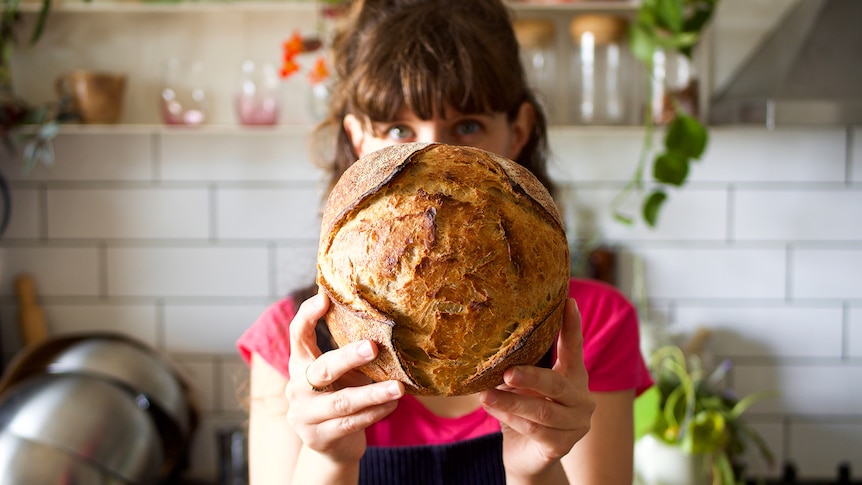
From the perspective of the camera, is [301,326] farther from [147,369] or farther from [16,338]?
[16,338]

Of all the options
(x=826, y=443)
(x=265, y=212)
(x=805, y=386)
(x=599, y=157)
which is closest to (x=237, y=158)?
(x=265, y=212)

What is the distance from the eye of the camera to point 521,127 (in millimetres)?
903

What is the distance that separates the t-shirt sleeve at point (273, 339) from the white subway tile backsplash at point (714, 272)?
112 centimetres

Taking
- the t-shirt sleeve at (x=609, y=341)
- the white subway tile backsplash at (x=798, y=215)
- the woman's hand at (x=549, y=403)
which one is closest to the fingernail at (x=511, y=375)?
the woman's hand at (x=549, y=403)

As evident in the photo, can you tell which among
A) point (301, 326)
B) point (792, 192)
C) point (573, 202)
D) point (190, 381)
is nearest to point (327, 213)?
point (301, 326)

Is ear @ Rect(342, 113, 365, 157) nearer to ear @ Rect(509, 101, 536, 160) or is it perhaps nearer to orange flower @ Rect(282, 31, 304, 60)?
ear @ Rect(509, 101, 536, 160)

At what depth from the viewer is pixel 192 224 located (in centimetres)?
185

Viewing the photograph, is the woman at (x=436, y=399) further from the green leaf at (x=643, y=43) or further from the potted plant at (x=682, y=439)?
the green leaf at (x=643, y=43)

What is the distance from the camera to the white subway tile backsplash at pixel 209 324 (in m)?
1.87

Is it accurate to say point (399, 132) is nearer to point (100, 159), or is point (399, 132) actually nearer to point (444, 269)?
point (444, 269)

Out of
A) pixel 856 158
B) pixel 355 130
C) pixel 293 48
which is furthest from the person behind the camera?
pixel 856 158

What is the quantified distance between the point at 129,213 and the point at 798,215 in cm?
167

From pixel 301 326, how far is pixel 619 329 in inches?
22.2

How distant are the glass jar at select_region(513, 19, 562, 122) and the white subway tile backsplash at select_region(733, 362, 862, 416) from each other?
826 millimetres
